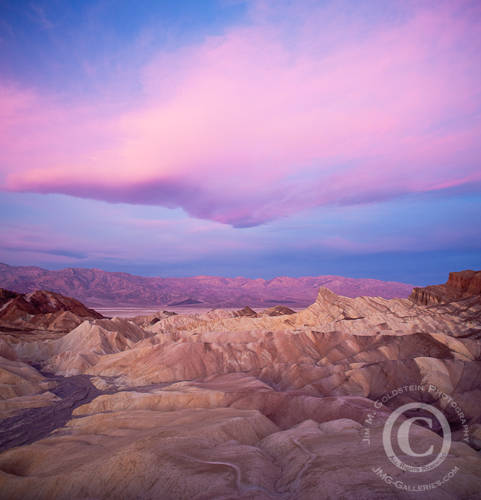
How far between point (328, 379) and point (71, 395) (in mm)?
10562

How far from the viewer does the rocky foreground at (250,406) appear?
5.87m

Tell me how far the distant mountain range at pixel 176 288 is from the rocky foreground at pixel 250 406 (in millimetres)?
98894

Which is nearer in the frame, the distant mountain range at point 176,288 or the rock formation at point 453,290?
the rock formation at point 453,290

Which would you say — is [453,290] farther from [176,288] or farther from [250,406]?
[176,288]

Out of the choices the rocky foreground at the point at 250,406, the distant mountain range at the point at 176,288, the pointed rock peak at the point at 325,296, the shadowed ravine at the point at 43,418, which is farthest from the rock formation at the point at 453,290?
the distant mountain range at the point at 176,288

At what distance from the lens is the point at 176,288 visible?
159500mm

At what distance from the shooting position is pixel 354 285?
164 m

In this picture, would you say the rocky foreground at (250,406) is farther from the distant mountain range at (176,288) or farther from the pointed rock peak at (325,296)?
the distant mountain range at (176,288)

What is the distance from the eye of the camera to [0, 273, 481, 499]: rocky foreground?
5867 mm

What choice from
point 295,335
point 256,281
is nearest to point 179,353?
point 295,335

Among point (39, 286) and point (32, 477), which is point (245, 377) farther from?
point (39, 286)

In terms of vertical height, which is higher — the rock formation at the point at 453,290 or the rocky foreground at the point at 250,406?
the rock formation at the point at 453,290

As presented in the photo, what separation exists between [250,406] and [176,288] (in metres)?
152

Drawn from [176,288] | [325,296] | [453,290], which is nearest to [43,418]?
[325,296]
